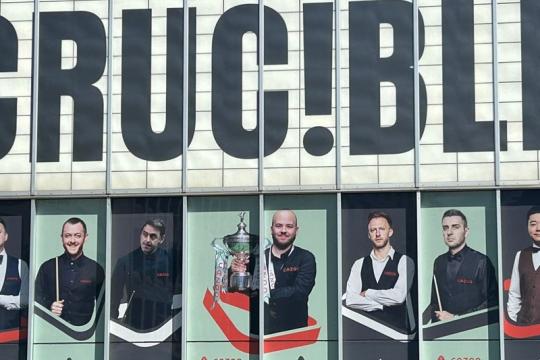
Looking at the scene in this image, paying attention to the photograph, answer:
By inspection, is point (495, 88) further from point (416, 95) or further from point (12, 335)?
point (12, 335)

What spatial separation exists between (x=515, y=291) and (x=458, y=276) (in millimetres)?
887

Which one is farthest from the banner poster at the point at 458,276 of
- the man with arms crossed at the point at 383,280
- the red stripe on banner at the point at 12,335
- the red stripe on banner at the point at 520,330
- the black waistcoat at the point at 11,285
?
the black waistcoat at the point at 11,285

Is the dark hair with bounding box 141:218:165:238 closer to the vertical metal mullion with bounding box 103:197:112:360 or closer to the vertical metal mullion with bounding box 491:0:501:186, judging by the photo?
the vertical metal mullion with bounding box 103:197:112:360

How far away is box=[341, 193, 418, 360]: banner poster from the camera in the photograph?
789 inches

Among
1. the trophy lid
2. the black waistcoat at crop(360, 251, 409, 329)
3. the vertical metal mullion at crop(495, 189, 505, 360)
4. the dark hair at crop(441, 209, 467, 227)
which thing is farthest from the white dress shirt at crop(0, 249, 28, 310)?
the vertical metal mullion at crop(495, 189, 505, 360)

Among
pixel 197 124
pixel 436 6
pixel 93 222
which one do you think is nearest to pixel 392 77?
pixel 436 6

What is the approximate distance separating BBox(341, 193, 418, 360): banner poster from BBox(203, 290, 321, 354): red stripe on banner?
589mm

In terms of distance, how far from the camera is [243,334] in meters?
20.3

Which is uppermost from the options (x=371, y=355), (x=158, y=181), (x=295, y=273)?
(x=158, y=181)

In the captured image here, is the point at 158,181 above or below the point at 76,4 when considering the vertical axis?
below

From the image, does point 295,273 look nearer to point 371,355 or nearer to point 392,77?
point 371,355

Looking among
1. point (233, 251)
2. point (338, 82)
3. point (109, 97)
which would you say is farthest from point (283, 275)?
point (109, 97)

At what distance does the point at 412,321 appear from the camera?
2002 cm

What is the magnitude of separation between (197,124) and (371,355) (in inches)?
179
